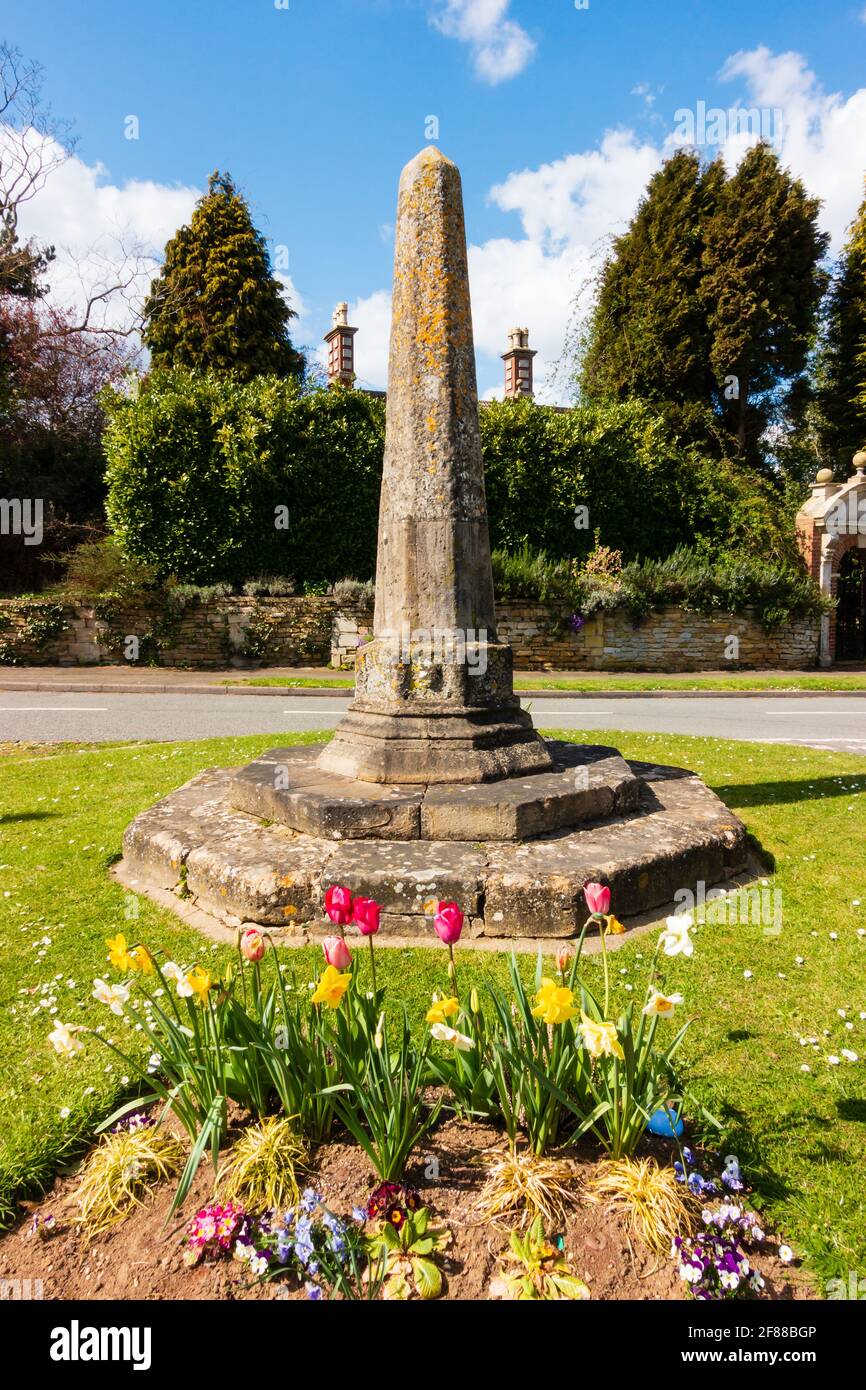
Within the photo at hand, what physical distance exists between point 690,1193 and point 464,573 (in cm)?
332

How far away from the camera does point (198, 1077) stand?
210 centimetres

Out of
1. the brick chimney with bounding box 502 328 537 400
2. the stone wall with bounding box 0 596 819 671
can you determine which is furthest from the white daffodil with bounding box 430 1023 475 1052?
the brick chimney with bounding box 502 328 537 400

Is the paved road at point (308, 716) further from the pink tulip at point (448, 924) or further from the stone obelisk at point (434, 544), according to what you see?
the pink tulip at point (448, 924)

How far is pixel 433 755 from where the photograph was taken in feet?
14.7

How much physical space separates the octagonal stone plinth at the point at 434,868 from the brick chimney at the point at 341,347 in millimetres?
25544

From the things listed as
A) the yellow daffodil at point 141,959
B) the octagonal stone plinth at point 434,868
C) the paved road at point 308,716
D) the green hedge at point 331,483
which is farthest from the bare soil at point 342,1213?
the green hedge at point 331,483

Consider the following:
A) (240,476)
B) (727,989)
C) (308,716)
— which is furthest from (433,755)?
(240,476)

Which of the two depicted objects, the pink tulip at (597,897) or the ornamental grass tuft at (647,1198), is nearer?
the ornamental grass tuft at (647,1198)

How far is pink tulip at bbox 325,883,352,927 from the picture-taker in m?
2.05

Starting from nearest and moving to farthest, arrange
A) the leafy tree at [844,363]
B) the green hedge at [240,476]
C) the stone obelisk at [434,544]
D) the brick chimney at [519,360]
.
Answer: the stone obelisk at [434,544]
the green hedge at [240,476]
the leafy tree at [844,363]
the brick chimney at [519,360]

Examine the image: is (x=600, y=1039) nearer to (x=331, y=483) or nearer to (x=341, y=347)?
(x=331, y=483)

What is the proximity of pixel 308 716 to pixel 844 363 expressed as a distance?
2442 cm

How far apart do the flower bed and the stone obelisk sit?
2.40 meters

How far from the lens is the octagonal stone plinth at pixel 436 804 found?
411 centimetres
